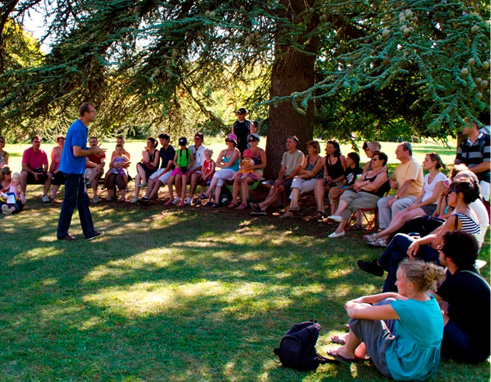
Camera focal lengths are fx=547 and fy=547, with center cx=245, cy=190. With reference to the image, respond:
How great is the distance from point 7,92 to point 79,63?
1.48 meters

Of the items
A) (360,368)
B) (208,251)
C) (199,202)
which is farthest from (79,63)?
(360,368)

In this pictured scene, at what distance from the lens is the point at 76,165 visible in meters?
7.34

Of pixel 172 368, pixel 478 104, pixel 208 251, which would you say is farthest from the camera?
pixel 208 251

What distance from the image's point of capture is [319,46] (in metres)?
10.4

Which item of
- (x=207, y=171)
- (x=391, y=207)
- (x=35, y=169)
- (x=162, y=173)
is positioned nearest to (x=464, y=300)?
(x=391, y=207)

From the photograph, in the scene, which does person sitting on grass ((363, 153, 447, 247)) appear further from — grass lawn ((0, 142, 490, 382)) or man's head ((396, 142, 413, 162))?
man's head ((396, 142, 413, 162))

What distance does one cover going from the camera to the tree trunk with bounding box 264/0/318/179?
1047 cm

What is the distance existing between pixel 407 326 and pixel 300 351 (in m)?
0.74

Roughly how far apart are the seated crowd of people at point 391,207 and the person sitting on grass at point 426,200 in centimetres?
1

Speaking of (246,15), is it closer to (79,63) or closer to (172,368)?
(79,63)

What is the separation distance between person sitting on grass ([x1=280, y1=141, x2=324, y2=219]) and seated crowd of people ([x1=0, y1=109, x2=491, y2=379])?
19 mm

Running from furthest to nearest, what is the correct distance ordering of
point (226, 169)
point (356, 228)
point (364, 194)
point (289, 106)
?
point (289, 106) < point (226, 169) < point (356, 228) < point (364, 194)

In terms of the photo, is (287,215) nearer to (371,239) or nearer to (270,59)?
(371,239)

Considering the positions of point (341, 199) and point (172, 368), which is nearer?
point (172, 368)
